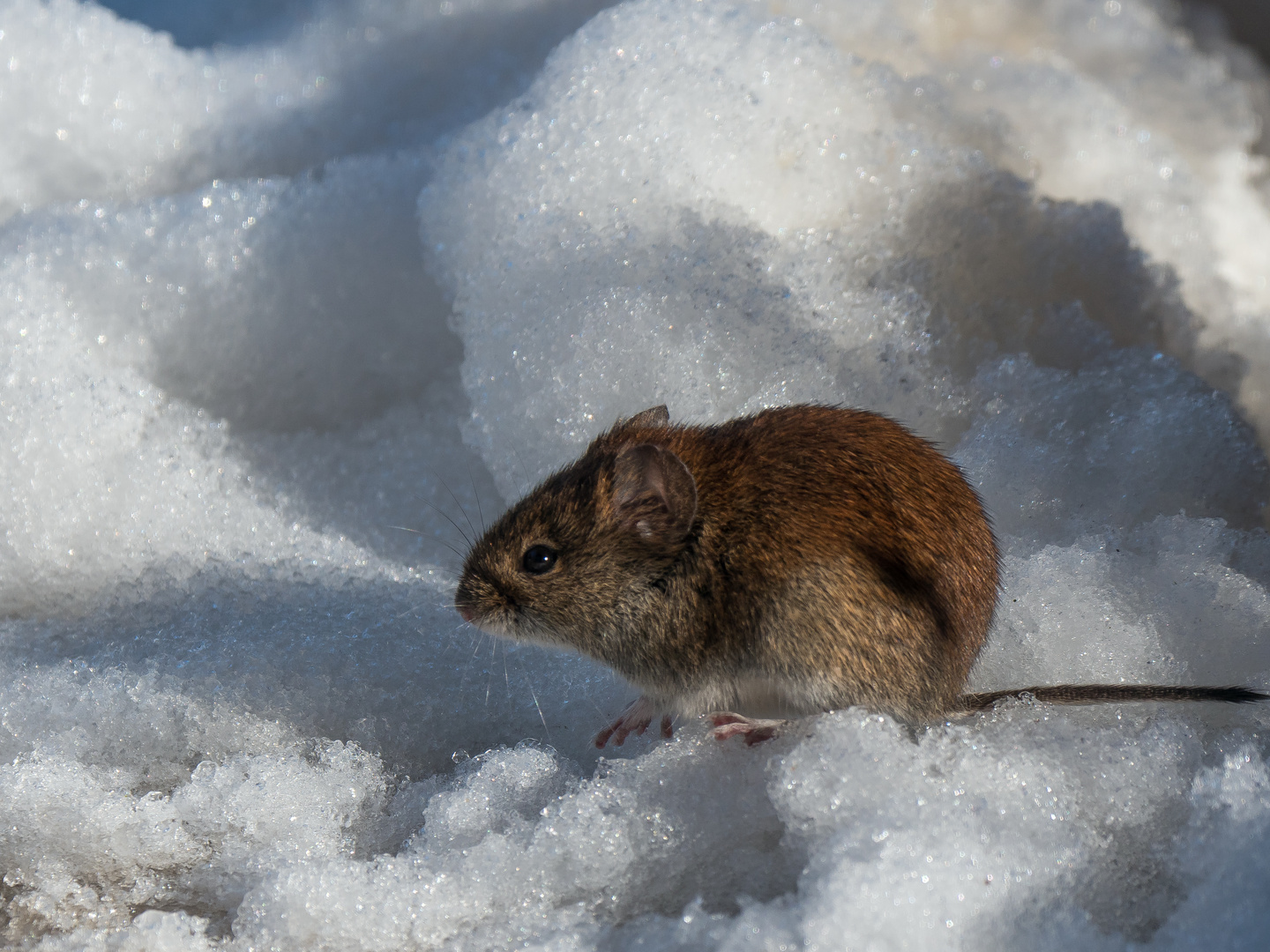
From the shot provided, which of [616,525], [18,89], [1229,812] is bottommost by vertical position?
[1229,812]

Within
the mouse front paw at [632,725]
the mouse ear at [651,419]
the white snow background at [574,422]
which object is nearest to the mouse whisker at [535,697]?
the white snow background at [574,422]

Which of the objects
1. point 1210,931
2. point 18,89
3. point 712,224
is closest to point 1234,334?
point 712,224

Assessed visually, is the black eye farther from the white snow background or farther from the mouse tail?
the mouse tail

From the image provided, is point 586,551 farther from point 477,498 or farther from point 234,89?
point 234,89

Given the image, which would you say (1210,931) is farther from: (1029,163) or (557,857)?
(1029,163)

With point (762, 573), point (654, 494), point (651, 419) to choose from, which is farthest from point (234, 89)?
point (762, 573)

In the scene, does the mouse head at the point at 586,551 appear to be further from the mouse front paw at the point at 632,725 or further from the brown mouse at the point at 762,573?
the mouse front paw at the point at 632,725

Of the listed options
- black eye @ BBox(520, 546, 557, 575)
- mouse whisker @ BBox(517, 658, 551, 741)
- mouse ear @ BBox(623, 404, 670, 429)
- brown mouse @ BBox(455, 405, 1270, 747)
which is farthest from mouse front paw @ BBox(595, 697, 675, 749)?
mouse ear @ BBox(623, 404, 670, 429)
